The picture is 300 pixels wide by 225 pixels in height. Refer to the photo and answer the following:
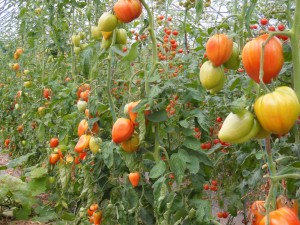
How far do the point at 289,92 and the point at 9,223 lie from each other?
272 centimetres

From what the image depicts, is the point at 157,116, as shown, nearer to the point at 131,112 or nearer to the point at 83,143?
the point at 131,112

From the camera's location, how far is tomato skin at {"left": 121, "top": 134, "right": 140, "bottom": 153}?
60.4 inches

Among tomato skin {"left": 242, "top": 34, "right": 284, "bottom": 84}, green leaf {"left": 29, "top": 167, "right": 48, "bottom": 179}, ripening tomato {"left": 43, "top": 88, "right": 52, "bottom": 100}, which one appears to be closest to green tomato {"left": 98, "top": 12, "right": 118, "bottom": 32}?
tomato skin {"left": 242, "top": 34, "right": 284, "bottom": 84}

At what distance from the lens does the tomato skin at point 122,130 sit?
146cm

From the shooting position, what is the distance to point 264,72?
73 centimetres

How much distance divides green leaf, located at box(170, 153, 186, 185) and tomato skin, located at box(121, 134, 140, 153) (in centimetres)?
15

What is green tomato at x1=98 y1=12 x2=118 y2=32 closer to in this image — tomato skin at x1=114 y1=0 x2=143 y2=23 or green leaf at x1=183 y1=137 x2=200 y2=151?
tomato skin at x1=114 y1=0 x2=143 y2=23

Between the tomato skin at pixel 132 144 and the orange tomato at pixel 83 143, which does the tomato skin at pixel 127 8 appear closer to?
the tomato skin at pixel 132 144

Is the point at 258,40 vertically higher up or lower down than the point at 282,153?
higher up

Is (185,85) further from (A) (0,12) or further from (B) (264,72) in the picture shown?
(A) (0,12)

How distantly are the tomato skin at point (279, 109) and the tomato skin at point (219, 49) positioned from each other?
0.70 feet

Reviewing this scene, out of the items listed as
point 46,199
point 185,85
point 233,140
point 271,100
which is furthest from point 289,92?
point 46,199

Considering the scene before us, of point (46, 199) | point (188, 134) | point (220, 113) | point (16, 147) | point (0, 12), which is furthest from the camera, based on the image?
point (0, 12)

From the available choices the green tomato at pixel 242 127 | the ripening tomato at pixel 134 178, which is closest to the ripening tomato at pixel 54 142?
the ripening tomato at pixel 134 178
